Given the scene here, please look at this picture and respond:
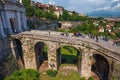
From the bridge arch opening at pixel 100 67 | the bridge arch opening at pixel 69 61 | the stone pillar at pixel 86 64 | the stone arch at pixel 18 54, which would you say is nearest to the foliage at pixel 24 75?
the stone arch at pixel 18 54

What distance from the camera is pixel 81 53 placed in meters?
28.4

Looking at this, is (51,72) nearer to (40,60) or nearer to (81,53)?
(40,60)

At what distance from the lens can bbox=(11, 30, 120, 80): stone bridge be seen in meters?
24.6

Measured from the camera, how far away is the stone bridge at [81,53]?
24625 millimetres

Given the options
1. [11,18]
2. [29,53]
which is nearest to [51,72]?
[29,53]

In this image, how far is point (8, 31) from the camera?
3325 cm

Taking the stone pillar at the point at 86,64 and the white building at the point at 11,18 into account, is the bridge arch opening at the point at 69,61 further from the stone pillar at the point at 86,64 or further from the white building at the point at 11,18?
the white building at the point at 11,18

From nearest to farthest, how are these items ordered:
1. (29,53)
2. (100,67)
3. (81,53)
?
(81,53)
(100,67)
(29,53)

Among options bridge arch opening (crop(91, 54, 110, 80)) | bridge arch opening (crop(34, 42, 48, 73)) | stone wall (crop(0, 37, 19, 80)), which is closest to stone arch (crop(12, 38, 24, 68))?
stone wall (crop(0, 37, 19, 80))

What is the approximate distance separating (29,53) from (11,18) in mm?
10268

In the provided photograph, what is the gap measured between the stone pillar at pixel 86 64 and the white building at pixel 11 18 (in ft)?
56.7

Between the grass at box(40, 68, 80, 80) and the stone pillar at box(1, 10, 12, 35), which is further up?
the stone pillar at box(1, 10, 12, 35)

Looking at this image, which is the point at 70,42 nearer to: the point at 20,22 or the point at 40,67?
the point at 40,67

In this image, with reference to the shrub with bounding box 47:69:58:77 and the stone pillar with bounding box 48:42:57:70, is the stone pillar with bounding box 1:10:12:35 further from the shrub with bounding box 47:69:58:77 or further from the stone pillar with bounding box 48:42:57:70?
the shrub with bounding box 47:69:58:77
